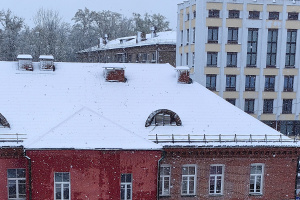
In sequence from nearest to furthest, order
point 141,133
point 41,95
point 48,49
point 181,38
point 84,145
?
point 84,145, point 141,133, point 41,95, point 181,38, point 48,49

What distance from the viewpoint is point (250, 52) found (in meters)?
37.1

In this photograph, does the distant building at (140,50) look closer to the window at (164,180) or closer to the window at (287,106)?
the window at (287,106)

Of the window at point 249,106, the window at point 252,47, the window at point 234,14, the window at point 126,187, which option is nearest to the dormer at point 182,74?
the window at point 126,187

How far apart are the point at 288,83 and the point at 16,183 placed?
32257 mm

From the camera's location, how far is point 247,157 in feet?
60.7

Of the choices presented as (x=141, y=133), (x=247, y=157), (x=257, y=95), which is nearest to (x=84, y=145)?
(x=141, y=133)

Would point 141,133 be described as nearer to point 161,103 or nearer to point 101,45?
point 161,103

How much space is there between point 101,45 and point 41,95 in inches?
1872

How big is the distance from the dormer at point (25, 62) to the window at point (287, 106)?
29.6 m

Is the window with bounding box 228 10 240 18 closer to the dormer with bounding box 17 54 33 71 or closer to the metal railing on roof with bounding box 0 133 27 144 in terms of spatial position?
the dormer with bounding box 17 54 33 71

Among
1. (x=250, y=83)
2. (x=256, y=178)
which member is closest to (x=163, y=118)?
(x=256, y=178)

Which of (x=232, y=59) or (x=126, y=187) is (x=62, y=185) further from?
(x=232, y=59)

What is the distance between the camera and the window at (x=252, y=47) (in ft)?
121

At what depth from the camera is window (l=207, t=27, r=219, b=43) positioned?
119 ft
